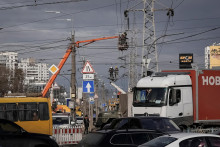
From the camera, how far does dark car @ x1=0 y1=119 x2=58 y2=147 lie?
14.9 metres

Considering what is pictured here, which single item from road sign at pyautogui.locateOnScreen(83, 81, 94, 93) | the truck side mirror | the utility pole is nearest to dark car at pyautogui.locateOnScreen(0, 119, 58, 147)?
road sign at pyautogui.locateOnScreen(83, 81, 94, 93)

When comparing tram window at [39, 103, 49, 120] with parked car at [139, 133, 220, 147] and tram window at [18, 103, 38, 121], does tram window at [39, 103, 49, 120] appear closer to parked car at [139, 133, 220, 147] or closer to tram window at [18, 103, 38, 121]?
tram window at [18, 103, 38, 121]

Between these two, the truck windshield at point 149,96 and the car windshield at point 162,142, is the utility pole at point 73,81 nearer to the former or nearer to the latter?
the truck windshield at point 149,96

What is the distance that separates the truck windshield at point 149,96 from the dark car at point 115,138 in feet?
37.9

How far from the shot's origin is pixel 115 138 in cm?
1212

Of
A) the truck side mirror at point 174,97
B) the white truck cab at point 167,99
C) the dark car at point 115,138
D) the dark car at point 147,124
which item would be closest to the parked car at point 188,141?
the dark car at point 115,138

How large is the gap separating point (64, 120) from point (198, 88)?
45.3 feet

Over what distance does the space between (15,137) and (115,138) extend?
14.3ft

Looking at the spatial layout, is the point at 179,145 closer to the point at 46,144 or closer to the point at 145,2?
the point at 46,144

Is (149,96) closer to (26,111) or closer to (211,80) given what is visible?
(211,80)

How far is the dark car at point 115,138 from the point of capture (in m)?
11.9

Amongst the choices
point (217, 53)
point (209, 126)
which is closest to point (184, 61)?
point (209, 126)

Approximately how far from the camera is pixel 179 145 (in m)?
10.2

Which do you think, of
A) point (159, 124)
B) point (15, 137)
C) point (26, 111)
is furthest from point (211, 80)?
point (15, 137)
